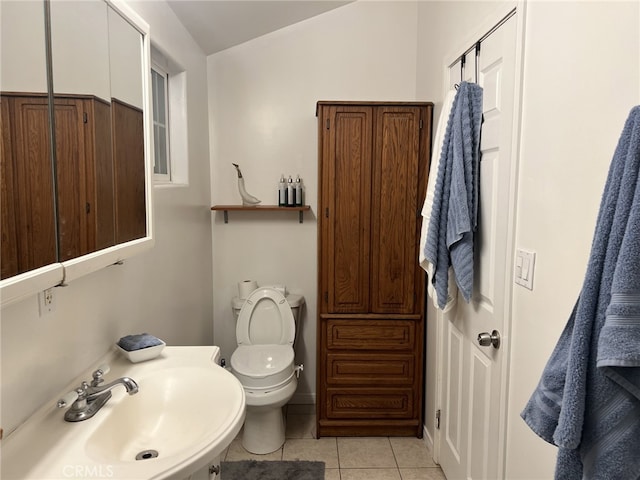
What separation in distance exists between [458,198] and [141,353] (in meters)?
1.30

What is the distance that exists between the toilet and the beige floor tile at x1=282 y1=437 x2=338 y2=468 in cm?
7

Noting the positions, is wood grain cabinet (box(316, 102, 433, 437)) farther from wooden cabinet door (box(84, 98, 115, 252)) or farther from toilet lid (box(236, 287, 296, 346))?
wooden cabinet door (box(84, 98, 115, 252))

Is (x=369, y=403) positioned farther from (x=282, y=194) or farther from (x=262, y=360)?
(x=282, y=194)

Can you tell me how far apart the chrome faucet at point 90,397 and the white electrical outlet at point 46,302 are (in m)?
0.23

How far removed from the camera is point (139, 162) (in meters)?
1.54

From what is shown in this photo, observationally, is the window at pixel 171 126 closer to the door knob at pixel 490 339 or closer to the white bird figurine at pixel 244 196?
the white bird figurine at pixel 244 196

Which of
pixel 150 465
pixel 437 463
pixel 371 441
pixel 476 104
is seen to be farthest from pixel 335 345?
pixel 150 465

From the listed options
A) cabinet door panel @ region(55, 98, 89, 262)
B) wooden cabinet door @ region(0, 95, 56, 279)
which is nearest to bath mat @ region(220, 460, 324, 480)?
cabinet door panel @ region(55, 98, 89, 262)

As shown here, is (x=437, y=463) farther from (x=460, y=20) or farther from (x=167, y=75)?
(x=167, y=75)

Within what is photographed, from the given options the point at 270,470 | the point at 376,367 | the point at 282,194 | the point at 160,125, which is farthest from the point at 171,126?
the point at 270,470

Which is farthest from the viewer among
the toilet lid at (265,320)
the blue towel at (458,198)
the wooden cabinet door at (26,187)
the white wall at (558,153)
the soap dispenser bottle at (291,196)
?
the soap dispenser bottle at (291,196)

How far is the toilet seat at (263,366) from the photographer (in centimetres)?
237

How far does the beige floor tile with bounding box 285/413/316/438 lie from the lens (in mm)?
2693

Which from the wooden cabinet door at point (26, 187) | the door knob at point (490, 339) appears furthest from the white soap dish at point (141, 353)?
the door knob at point (490, 339)
